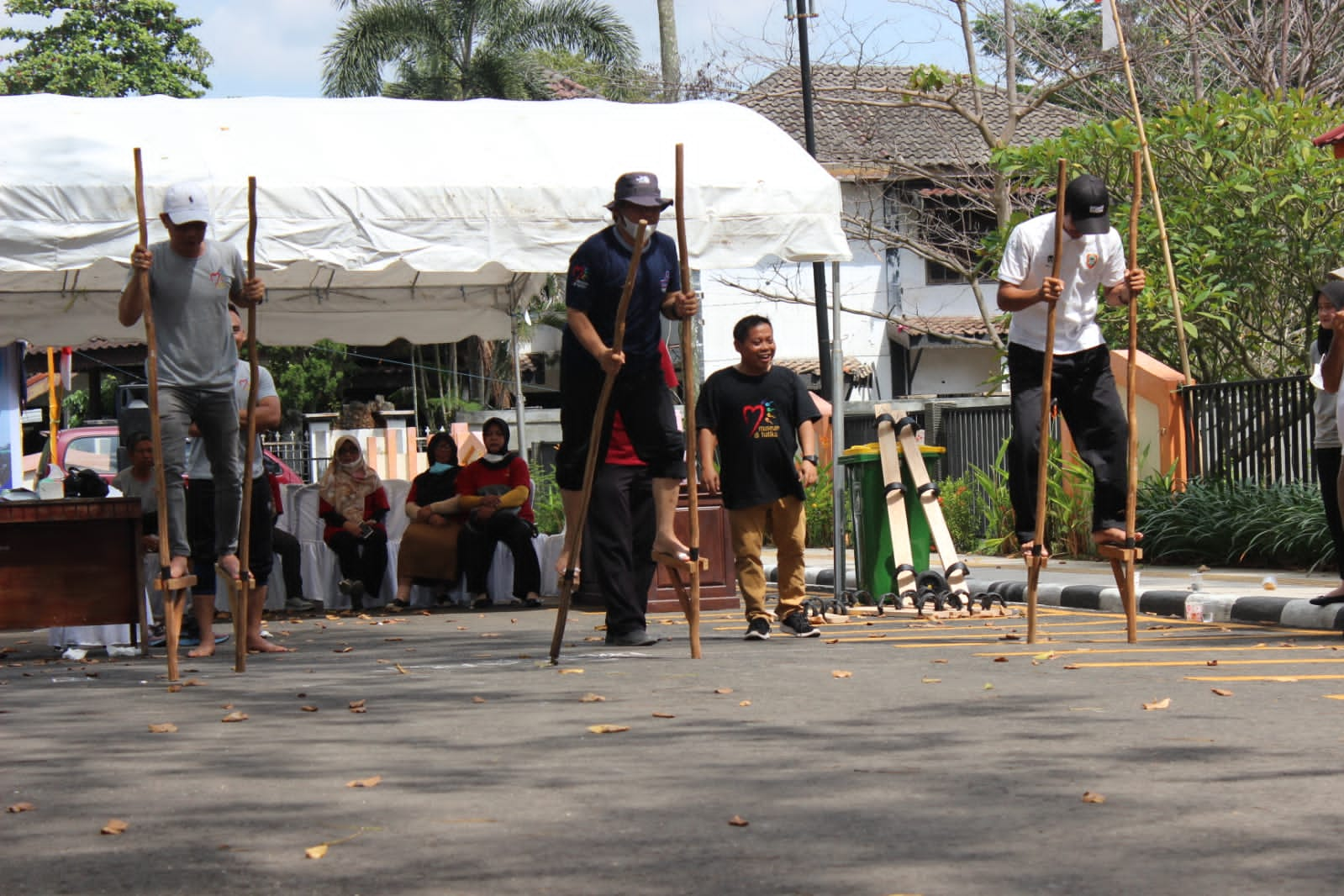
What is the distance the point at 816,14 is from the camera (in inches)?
890

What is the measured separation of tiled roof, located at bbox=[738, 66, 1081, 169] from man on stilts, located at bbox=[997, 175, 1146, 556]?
1387 cm

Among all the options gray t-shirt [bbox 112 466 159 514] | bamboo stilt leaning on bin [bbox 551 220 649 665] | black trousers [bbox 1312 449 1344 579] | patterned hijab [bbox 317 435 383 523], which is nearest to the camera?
bamboo stilt leaning on bin [bbox 551 220 649 665]

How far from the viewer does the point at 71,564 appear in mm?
9578

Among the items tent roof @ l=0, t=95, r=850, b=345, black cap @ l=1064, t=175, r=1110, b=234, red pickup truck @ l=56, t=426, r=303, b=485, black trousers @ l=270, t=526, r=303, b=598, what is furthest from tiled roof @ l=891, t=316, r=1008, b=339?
black cap @ l=1064, t=175, r=1110, b=234

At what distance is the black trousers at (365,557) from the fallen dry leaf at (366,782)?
8998 mm

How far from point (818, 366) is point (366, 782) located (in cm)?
3609

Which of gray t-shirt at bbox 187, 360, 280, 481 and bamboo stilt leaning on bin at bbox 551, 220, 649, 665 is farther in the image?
gray t-shirt at bbox 187, 360, 280, 481

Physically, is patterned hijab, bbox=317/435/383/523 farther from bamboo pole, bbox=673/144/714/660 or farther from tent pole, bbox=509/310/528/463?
bamboo pole, bbox=673/144/714/660

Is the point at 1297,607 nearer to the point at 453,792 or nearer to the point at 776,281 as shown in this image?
the point at 453,792

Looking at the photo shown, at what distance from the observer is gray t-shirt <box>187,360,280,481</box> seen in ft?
29.4

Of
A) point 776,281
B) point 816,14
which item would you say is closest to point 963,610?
point 816,14

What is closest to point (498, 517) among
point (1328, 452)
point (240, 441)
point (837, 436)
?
point (837, 436)

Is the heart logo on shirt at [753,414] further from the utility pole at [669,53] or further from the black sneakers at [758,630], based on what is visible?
the utility pole at [669,53]

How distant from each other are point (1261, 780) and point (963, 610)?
6.57 meters
